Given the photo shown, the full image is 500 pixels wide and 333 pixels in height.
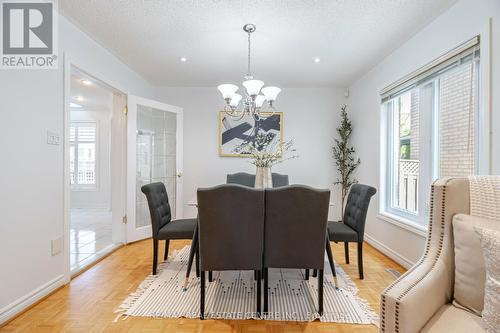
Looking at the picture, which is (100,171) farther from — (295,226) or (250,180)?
(295,226)

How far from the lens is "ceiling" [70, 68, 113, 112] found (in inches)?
171

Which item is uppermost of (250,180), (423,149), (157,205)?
(423,149)

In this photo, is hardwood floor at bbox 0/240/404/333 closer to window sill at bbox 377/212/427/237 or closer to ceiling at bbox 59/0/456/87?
window sill at bbox 377/212/427/237

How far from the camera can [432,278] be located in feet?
3.60

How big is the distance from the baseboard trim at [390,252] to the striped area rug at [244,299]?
69 cm

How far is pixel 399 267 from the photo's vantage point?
2730 millimetres

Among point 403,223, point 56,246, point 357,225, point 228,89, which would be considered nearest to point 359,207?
point 357,225

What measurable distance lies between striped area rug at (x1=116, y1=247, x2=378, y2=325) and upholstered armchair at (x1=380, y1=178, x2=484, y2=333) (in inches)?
34.0

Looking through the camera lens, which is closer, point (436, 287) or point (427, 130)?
point (436, 287)

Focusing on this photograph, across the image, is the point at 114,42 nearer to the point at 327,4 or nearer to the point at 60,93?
the point at 60,93

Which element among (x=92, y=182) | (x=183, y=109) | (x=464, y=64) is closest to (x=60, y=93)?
(x=183, y=109)

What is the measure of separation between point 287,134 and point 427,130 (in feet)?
7.42

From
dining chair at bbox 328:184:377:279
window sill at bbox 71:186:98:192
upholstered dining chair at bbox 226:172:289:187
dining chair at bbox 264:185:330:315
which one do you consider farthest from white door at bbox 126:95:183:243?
window sill at bbox 71:186:98:192

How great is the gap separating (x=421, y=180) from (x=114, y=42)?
362cm
